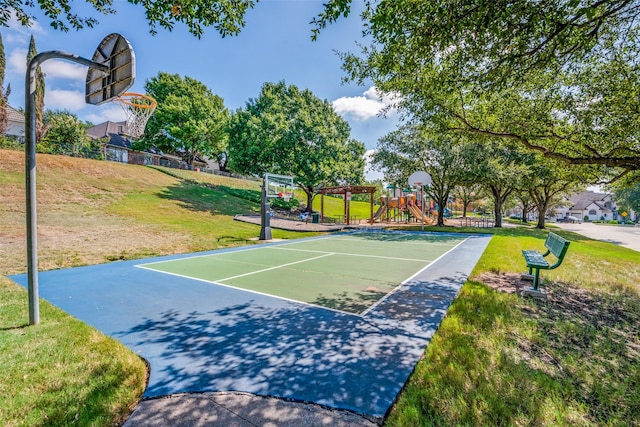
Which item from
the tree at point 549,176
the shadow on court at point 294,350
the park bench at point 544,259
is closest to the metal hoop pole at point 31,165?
the shadow on court at point 294,350

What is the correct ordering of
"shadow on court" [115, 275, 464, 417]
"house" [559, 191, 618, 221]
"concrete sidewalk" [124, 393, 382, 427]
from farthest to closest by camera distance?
"house" [559, 191, 618, 221]
"shadow on court" [115, 275, 464, 417]
"concrete sidewalk" [124, 393, 382, 427]

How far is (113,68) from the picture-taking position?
4.23 m

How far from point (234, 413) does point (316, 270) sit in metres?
5.65

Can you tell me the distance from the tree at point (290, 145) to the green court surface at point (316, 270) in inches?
586

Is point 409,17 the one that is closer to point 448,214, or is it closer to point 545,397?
point 545,397

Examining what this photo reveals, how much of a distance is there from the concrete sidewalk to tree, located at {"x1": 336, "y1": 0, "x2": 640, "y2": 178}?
15.0 ft

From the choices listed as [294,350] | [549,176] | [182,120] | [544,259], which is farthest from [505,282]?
[182,120]

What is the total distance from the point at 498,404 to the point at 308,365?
5.92 ft

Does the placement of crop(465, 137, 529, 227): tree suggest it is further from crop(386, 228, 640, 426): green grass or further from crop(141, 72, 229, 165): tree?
crop(141, 72, 229, 165): tree

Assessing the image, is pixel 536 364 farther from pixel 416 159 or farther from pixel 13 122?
pixel 13 122

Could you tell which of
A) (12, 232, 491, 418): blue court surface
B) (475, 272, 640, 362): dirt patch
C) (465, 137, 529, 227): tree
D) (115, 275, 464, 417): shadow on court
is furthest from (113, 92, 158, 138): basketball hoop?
(475, 272, 640, 362): dirt patch

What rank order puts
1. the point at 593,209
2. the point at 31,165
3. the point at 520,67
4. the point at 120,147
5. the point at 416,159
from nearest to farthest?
→ 1. the point at 31,165
2. the point at 520,67
3. the point at 416,159
4. the point at 120,147
5. the point at 593,209

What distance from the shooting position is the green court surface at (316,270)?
19.1ft

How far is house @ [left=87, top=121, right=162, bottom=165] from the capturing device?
29591 mm
